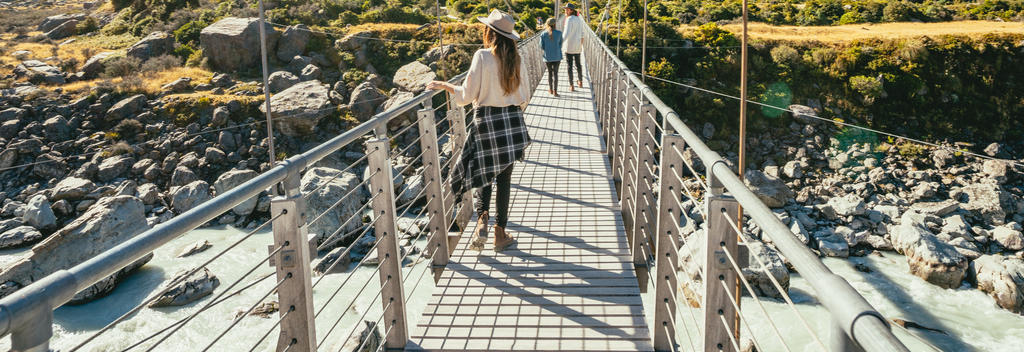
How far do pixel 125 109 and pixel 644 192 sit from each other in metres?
22.0

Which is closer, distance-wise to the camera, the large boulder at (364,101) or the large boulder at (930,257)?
the large boulder at (930,257)

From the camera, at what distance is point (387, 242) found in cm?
263

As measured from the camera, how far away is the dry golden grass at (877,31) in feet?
76.9

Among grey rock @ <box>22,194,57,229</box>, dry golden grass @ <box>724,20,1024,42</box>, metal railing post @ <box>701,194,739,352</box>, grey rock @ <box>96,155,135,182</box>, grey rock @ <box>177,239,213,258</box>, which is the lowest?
grey rock @ <box>177,239,213,258</box>

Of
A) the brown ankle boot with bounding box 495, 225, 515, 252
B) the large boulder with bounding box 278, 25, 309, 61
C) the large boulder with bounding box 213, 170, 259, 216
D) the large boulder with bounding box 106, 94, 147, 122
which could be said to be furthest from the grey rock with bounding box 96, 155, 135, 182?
the brown ankle boot with bounding box 495, 225, 515, 252

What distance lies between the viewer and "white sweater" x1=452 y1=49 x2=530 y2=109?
11.3ft

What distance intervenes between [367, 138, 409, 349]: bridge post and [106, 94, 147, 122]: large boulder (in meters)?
21.6

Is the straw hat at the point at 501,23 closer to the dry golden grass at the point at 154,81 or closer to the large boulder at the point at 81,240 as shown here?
the large boulder at the point at 81,240

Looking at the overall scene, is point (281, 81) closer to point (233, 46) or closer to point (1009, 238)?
point (233, 46)

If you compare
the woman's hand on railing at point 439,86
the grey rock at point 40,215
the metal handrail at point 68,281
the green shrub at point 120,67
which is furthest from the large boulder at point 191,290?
the green shrub at point 120,67

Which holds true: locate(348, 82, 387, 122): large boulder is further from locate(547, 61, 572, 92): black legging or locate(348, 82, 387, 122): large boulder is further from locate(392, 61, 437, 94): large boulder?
locate(547, 61, 572, 92): black legging

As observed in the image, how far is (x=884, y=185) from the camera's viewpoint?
1658 cm

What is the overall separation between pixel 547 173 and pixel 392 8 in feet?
80.5

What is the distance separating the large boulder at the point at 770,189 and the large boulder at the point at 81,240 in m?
14.1
